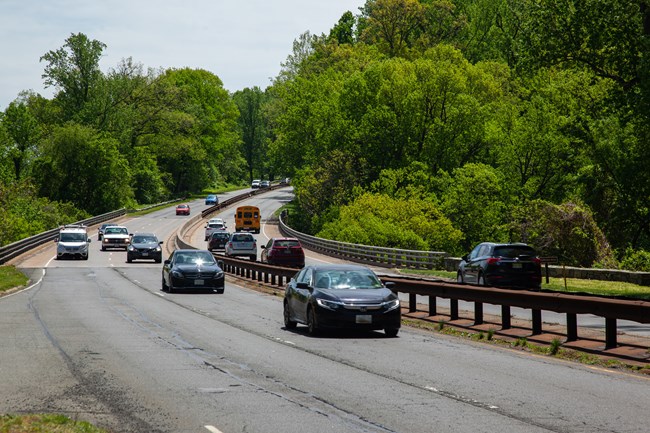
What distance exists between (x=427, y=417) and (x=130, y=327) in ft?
39.8

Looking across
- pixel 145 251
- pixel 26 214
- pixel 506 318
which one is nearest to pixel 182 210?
pixel 26 214

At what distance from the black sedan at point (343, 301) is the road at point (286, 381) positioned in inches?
15.2

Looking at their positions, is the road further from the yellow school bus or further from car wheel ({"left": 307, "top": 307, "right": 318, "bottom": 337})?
the yellow school bus

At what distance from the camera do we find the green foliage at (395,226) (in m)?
64.1

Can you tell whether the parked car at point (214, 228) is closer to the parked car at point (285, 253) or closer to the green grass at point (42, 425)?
the parked car at point (285, 253)

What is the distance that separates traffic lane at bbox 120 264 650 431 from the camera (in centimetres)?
1024

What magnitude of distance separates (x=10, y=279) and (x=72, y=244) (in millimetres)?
20516

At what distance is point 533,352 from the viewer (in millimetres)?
16344

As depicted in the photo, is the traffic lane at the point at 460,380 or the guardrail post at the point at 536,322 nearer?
the traffic lane at the point at 460,380

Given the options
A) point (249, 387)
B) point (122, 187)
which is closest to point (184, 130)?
point (122, 187)

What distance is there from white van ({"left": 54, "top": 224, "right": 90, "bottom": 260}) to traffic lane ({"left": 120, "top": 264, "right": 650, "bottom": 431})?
139ft

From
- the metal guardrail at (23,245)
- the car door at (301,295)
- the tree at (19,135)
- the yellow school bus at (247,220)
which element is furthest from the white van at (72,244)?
the tree at (19,135)

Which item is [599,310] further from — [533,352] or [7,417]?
[7,417]

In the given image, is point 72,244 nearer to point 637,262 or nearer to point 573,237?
point 573,237
